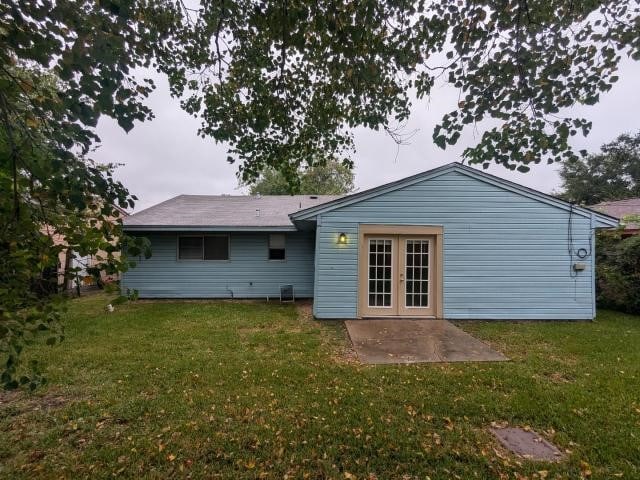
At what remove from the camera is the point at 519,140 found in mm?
2564

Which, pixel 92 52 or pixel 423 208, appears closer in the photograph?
pixel 92 52

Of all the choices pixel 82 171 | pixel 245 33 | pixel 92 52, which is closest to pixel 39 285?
pixel 82 171

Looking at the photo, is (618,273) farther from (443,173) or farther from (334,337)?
(334,337)

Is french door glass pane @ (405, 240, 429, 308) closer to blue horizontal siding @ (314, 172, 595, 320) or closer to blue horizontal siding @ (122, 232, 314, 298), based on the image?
blue horizontal siding @ (314, 172, 595, 320)

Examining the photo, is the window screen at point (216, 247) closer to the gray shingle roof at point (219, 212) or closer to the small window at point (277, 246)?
the gray shingle roof at point (219, 212)

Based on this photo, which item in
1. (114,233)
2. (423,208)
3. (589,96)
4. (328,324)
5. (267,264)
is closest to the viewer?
(114,233)

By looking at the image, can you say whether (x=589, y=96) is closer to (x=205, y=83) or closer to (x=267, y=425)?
(x=205, y=83)

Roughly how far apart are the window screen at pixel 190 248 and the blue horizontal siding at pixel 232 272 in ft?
0.45

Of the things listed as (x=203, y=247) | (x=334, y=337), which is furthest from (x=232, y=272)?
(x=334, y=337)

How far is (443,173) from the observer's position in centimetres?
769

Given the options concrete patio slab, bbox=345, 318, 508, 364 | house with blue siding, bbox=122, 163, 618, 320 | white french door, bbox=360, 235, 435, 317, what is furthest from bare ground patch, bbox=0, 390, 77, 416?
white french door, bbox=360, 235, 435, 317

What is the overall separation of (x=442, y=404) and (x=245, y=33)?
461 centimetres

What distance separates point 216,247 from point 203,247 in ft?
1.36

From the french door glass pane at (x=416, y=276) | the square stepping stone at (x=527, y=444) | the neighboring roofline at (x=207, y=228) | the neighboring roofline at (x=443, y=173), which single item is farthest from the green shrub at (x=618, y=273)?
the neighboring roofline at (x=207, y=228)
